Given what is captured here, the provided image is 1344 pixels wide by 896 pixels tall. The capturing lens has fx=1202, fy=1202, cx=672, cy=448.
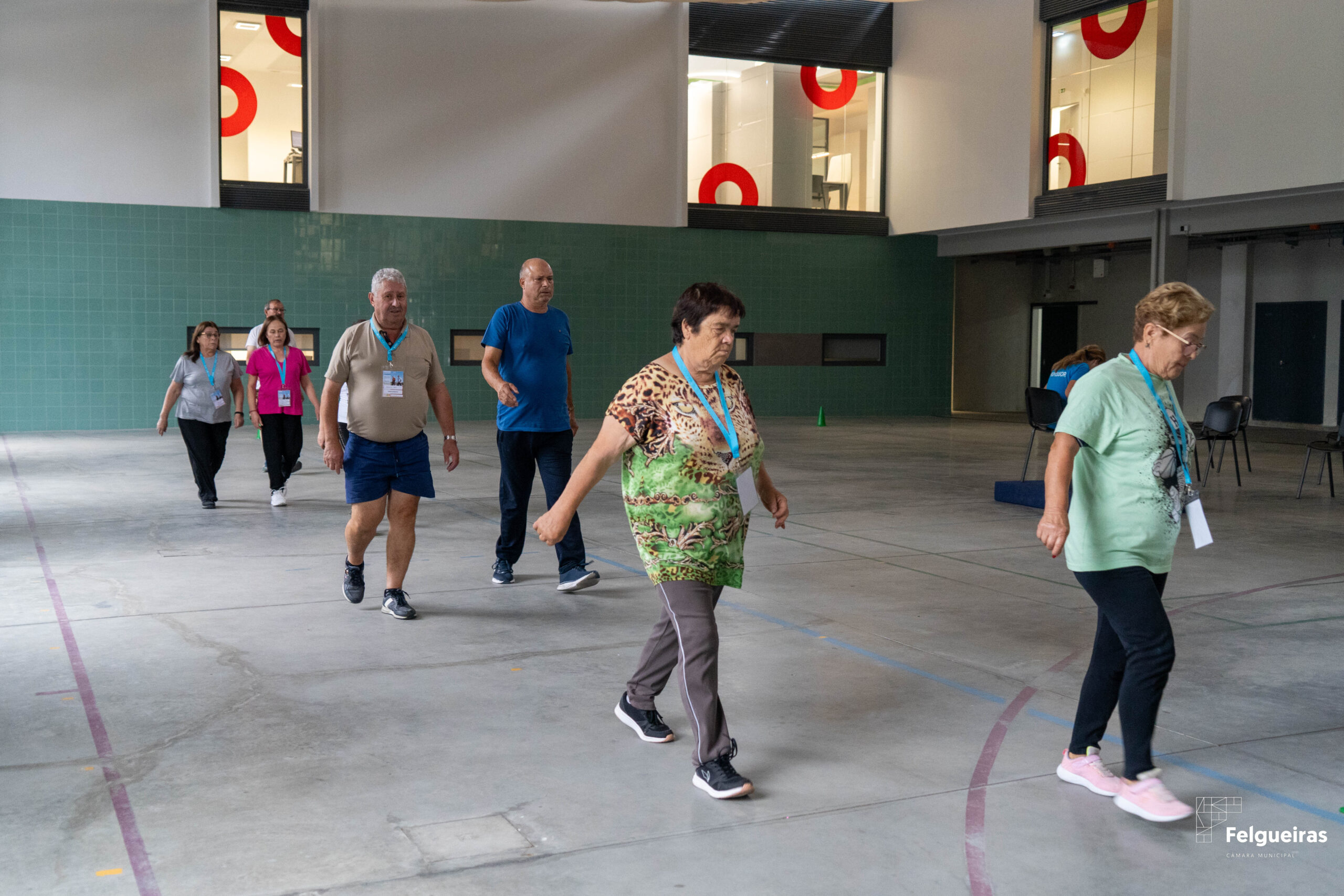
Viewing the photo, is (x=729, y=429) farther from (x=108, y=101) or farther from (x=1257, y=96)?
(x=108, y=101)

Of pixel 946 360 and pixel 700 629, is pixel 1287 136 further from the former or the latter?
pixel 700 629

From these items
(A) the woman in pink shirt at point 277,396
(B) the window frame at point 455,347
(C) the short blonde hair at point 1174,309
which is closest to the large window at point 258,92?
(B) the window frame at point 455,347

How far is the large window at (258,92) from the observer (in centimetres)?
1867

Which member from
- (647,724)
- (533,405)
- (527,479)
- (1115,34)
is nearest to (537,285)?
(533,405)

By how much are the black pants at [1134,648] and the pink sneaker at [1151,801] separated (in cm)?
3

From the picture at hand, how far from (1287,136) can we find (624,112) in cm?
1053

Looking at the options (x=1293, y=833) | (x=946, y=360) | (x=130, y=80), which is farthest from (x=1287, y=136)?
(x=130, y=80)

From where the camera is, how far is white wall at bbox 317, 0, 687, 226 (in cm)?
1931

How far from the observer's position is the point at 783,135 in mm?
22578

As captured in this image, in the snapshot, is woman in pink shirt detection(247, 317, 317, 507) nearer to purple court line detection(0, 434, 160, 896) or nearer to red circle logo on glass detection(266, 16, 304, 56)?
purple court line detection(0, 434, 160, 896)

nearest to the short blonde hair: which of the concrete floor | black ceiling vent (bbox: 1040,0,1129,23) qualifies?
the concrete floor

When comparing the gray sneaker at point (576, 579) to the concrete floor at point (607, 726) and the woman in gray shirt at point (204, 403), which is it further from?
the woman in gray shirt at point (204, 403)

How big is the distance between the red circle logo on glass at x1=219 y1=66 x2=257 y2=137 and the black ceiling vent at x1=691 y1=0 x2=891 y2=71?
25.0 ft

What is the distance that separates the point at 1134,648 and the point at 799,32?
20498mm
